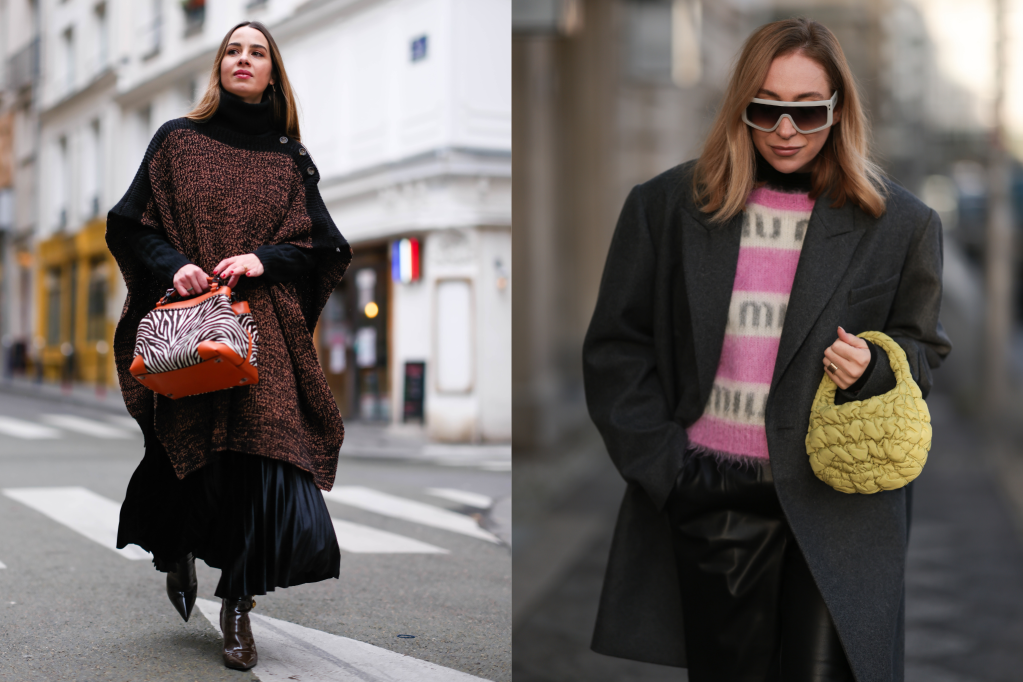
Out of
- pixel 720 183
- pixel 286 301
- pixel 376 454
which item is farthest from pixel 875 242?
pixel 376 454

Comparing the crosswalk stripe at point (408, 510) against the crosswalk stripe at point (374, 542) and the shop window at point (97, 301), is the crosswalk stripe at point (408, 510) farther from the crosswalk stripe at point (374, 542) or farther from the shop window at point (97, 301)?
the shop window at point (97, 301)

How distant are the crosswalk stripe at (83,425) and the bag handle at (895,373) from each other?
7.97 ft

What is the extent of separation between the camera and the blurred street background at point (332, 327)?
348 cm

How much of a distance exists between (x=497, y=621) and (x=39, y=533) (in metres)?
1.60

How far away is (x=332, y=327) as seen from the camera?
4535 millimetres

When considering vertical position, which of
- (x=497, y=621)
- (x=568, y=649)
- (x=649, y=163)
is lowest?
(x=568, y=649)

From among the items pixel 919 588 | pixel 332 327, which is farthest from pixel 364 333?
pixel 919 588

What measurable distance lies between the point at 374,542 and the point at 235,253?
194cm

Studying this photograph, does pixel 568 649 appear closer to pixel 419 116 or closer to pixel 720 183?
pixel 419 116

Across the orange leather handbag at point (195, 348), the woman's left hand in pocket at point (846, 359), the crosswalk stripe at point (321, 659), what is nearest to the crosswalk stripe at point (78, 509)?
the crosswalk stripe at point (321, 659)

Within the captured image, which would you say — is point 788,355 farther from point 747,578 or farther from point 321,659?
point 321,659

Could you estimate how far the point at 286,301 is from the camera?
312cm

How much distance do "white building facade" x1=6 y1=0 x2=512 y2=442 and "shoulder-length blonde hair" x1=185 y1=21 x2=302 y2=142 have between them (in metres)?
0.66

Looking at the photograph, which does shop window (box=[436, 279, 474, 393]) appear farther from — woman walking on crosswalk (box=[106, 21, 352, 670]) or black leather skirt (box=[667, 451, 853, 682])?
black leather skirt (box=[667, 451, 853, 682])
